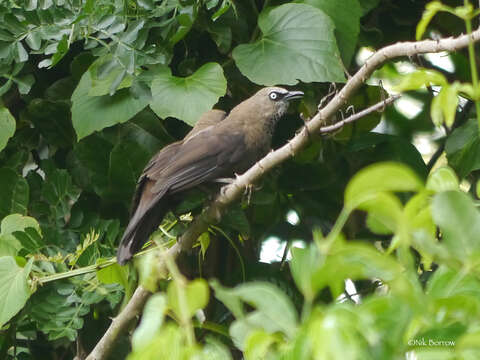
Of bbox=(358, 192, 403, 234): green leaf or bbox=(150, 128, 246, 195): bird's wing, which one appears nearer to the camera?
bbox=(358, 192, 403, 234): green leaf

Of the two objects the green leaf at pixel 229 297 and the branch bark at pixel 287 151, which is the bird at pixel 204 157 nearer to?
the branch bark at pixel 287 151

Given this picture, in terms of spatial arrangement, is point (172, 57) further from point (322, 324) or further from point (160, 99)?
point (322, 324)

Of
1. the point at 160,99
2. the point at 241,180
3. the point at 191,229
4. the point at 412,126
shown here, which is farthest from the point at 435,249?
the point at 412,126

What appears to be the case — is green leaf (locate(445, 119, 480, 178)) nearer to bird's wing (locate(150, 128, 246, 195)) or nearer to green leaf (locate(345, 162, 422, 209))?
bird's wing (locate(150, 128, 246, 195))

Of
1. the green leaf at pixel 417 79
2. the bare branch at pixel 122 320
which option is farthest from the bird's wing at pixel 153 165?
the green leaf at pixel 417 79

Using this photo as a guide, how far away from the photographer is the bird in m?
3.13

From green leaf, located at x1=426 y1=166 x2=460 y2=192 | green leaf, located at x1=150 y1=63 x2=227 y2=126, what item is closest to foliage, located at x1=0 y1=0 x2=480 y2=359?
green leaf, located at x1=150 y1=63 x2=227 y2=126

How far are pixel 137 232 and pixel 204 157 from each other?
1.34 ft

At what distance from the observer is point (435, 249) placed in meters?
0.84

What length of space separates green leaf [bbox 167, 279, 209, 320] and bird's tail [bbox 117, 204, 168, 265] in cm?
218

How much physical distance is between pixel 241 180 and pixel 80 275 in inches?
40.0

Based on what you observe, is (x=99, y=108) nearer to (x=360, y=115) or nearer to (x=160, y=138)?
(x=160, y=138)

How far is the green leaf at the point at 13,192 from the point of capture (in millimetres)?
3465

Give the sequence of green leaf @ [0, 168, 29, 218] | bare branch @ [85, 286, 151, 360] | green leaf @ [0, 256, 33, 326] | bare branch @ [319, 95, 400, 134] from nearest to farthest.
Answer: bare branch @ [319, 95, 400, 134]
bare branch @ [85, 286, 151, 360]
green leaf @ [0, 256, 33, 326]
green leaf @ [0, 168, 29, 218]
